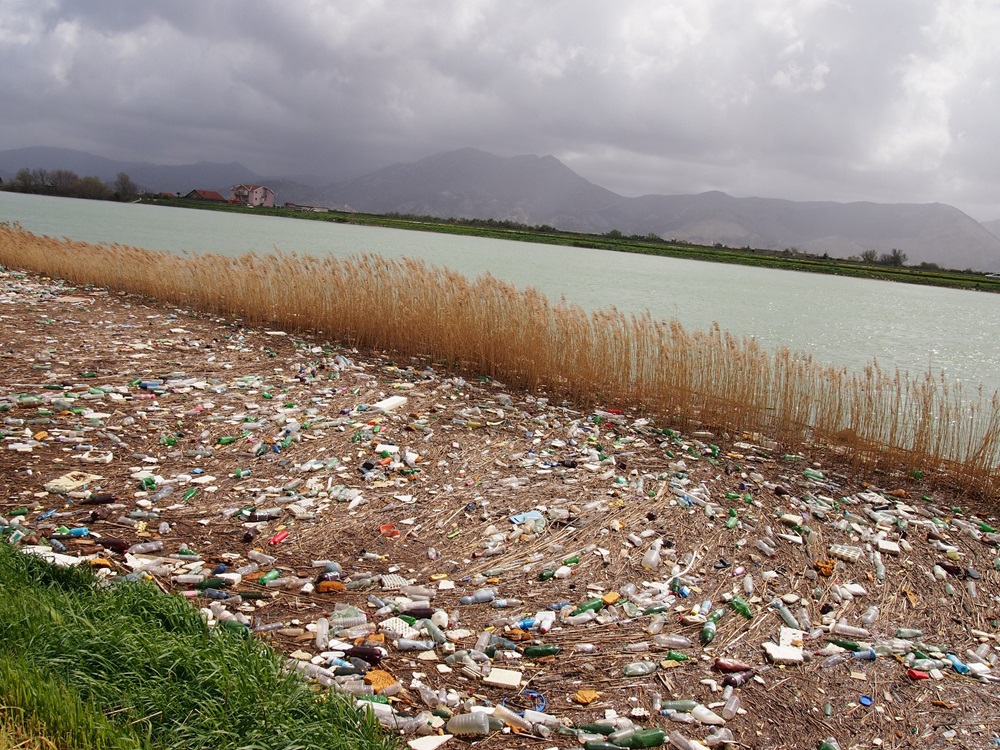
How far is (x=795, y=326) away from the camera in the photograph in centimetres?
2886

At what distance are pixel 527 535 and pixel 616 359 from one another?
604cm

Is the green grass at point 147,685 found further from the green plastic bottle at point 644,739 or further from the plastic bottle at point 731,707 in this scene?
the plastic bottle at point 731,707

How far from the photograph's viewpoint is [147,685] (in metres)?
3.37

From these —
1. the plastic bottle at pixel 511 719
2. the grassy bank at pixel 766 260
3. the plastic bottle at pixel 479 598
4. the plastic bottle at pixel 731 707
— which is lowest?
the plastic bottle at pixel 731 707

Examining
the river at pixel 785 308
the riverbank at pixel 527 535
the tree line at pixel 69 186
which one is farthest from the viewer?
the tree line at pixel 69 186

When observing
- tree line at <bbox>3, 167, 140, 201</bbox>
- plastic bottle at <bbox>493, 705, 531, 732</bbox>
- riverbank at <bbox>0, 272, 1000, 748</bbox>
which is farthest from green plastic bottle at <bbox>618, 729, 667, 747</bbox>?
tree line at <bbox>3, 167, 140, 201</bbox>

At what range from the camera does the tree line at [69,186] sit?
4764 inches

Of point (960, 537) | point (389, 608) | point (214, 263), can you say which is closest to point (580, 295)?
point (214, 263)

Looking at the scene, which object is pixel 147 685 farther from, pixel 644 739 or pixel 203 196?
pixel 203 196

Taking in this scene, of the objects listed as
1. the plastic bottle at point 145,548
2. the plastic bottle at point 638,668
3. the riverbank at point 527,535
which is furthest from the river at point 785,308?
the plastic bottle at point 145,548

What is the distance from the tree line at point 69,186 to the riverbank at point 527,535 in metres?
132

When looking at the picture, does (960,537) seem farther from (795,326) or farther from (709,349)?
(795,326)

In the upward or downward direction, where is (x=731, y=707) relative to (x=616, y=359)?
downward

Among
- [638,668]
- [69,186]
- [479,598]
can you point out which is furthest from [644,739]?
[69,186]
